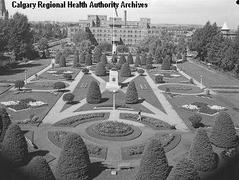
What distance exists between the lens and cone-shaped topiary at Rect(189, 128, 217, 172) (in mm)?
23125

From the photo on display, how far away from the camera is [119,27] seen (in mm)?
151125

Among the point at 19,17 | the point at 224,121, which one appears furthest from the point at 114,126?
the point at 19,17

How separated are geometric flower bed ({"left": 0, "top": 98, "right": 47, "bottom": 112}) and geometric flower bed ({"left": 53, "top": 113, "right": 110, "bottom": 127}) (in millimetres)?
7558

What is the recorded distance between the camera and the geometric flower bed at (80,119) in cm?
3466

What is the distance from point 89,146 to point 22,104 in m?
16.9

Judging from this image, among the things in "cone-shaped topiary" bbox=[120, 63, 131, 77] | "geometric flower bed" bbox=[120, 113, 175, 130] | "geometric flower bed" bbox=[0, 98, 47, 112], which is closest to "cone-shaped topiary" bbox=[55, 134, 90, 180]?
"geometric flower bed" bbox=[120, 113, 175, 130]

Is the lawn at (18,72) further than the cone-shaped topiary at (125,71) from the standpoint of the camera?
No

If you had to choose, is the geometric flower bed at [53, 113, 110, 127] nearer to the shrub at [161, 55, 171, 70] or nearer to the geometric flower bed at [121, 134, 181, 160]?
the geometric flower bed at [121, 134, 181, 160]

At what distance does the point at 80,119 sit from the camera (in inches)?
1417

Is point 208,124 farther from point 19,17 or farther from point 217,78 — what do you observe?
point 19,17

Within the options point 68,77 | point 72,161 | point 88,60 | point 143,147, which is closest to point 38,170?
point 72,161

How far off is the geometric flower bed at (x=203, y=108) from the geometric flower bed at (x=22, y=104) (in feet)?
63.5

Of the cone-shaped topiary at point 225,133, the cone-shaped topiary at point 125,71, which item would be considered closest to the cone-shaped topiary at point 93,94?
the cone-shaped topiary at point 225,133

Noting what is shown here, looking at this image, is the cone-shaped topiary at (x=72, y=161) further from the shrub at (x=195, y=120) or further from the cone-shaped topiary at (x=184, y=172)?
the shrub at (x=195, y=120)
